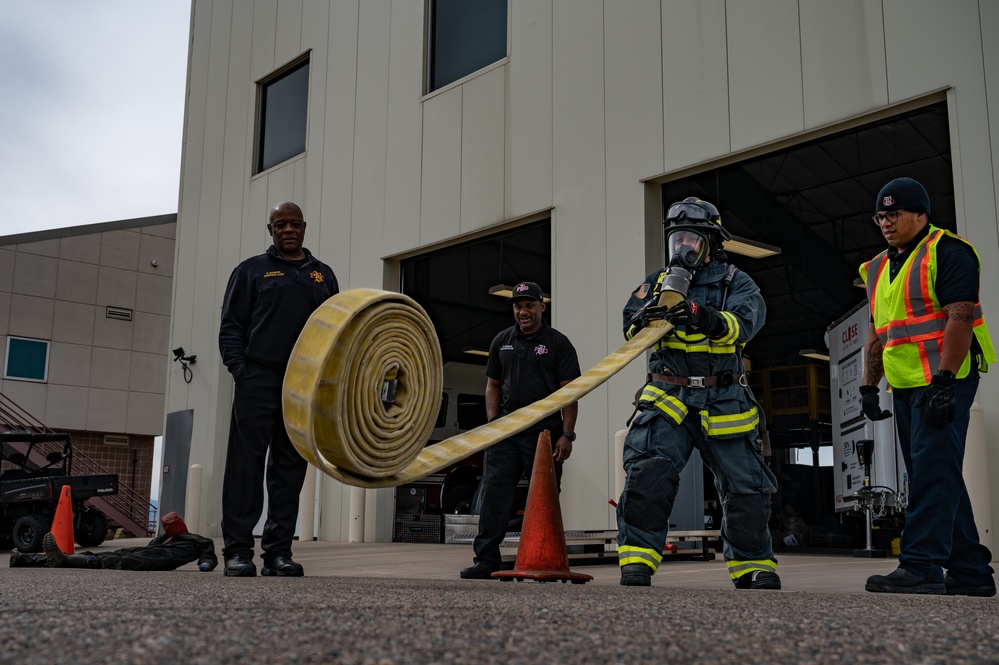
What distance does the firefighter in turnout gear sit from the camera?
4098 mm

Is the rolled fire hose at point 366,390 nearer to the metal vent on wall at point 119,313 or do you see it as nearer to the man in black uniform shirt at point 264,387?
the man in black uniform shirt at point 264,387

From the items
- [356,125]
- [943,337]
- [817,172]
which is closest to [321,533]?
[356,125]

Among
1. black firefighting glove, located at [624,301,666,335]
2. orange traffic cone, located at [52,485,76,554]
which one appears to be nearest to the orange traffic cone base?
black firefighting glove, located at [624,301,666,335]

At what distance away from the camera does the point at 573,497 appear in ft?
31.4

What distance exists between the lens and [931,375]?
12.8ft

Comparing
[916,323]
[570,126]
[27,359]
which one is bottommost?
[916,323]

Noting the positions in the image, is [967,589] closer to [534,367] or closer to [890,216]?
[890,216]

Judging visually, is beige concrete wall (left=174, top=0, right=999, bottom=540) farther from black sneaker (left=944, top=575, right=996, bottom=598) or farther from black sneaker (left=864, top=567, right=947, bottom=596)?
black sneaker (left=864, top=567, right=947, bottom=596)

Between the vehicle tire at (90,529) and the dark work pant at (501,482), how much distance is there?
8.38m

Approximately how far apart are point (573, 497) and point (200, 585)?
6314mm

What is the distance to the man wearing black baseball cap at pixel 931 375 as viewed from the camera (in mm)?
3793

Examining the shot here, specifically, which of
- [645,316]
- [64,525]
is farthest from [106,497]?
[645,316]

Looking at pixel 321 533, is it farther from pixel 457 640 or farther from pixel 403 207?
pixel 457 640

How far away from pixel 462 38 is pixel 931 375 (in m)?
9.04
